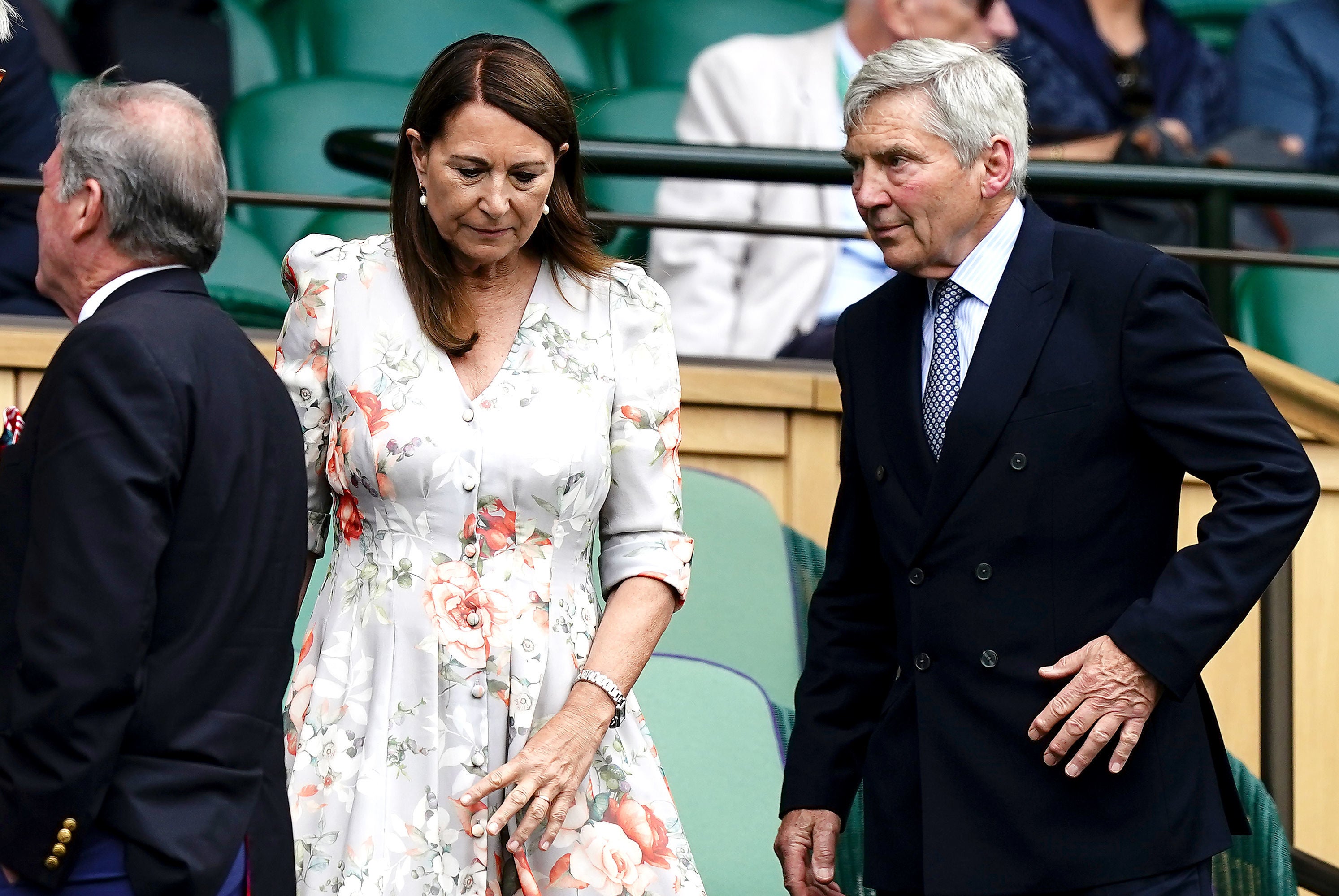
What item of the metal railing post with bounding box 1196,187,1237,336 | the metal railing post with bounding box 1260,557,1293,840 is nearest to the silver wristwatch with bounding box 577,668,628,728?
the metal railing post with bounding box 1260,557,1293,840

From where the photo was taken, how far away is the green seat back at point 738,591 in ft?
10.1

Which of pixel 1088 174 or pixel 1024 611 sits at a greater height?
pixel 1088 174

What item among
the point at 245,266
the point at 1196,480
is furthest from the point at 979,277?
the point at 245,266

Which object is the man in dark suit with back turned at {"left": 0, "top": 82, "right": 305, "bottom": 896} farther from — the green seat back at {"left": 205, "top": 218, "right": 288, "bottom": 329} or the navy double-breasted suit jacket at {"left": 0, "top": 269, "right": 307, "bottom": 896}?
the green seat back at {"left": 205, "top": 218, "right": 288, "bottom": 329}

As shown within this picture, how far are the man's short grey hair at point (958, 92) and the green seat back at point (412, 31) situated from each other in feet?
9.38

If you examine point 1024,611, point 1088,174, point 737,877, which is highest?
point 1088,174

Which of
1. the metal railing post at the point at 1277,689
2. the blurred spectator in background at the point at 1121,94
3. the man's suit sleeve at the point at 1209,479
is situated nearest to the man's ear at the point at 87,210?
the man's suit sleeve at the point at 1209,479

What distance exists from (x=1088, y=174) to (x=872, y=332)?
1.27 metres

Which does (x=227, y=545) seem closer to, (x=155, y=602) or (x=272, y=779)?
(x=155, y=602)

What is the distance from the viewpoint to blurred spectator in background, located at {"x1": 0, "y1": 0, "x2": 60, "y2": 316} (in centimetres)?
328

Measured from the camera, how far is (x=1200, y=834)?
5.99 ft

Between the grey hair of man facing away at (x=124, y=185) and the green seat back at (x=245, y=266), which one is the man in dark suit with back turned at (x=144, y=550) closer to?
the grey hair of man facing away at (x=124, y=185)

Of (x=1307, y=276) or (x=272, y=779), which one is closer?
(x=272, y=779)

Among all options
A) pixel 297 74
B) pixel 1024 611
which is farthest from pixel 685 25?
pixel 1024 611
